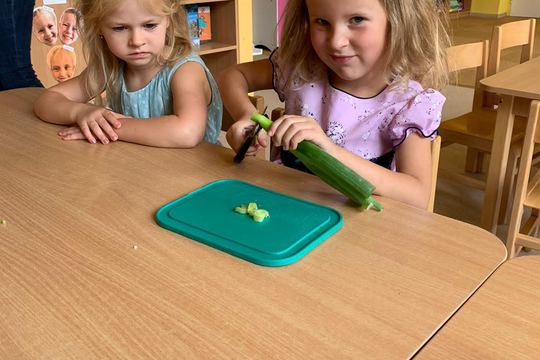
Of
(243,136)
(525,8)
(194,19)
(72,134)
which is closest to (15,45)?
(72,134)

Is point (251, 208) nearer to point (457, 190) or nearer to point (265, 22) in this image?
point (457, 190)

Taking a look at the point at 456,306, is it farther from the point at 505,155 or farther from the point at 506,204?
the point at 506,204

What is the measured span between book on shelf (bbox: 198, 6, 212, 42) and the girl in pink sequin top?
87.8 inches

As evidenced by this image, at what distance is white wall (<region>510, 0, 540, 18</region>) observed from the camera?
676 centimetres

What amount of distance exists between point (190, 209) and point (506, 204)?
6.04ft

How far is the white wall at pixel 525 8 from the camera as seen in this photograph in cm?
676

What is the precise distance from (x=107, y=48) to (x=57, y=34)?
1658 mm

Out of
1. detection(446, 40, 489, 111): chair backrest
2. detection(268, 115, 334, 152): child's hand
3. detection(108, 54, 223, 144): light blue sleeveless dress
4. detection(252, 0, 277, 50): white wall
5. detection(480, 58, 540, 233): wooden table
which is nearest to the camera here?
detection(268, 115, 334, 152): child's hand

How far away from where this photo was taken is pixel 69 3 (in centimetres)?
266

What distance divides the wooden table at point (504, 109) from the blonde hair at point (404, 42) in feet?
2.46

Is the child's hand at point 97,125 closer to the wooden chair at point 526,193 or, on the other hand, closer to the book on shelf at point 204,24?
the wooden chair at point 526,193

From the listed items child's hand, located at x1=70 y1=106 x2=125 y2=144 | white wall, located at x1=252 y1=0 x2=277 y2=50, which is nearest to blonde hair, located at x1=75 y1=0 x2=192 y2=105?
child's hand, located at x1=70 y1=106 x2=125 y2=144

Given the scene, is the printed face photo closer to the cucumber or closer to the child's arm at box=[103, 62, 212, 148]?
the child's arm at box=[103, 62, 212, 148]

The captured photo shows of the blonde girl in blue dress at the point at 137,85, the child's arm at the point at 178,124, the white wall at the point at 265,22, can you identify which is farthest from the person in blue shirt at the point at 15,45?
the white wall at the point at 265,22
